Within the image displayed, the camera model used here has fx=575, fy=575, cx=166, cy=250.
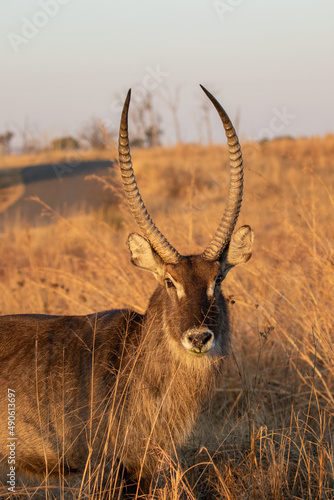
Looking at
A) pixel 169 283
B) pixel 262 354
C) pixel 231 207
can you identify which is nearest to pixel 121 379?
pixel 169 283

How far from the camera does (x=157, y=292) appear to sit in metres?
4.18

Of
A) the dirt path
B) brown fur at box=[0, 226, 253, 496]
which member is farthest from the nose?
the dirt path

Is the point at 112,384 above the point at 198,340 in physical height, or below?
below

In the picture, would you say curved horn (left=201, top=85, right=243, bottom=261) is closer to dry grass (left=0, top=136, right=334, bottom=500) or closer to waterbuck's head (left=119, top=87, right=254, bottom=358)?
waterbuck's head (left=119, top=87, right=254, bottom=358)

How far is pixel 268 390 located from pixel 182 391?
1.45 m

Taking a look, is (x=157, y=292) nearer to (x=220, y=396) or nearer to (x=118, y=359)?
(x=118, y=359)

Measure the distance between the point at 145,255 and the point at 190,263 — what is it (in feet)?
1.10

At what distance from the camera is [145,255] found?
4035 mm

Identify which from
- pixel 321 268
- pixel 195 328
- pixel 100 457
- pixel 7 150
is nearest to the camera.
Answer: pixel 195 328

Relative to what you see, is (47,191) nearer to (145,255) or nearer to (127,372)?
(145,255)

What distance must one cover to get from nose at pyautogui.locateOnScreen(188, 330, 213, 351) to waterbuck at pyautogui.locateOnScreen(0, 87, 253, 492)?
170 millimetres

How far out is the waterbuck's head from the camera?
146 inches

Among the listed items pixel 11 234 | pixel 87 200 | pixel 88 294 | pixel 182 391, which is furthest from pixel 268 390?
pixel 87 200

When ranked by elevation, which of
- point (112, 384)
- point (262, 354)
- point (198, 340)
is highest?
point (198, 340)
